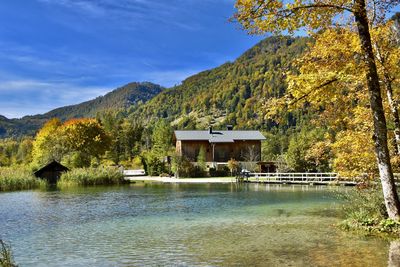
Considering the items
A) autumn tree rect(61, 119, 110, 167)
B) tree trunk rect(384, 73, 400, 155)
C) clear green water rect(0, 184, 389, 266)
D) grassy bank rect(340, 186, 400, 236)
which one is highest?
autumn tree rect(61, 119, 110, 167)

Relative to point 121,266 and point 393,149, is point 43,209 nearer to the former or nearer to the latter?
point 121,266

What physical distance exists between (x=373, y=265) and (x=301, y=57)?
21.6 ft

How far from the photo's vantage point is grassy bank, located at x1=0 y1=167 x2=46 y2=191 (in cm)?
3955

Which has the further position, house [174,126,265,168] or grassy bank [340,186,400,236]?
house [174,126,265,168]

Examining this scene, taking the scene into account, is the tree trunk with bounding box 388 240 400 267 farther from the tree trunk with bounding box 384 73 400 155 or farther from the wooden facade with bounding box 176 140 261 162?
A: the wooden facade with bounding box 176 140 261 162

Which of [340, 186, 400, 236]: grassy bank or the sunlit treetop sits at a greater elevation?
the sunlit treetop

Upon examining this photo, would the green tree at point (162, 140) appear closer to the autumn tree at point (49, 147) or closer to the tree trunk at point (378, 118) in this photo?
the autumn tree at point (49, 147)

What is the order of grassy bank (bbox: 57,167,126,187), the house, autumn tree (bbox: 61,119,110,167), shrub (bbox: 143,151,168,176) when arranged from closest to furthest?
1. grassy bank (bbox: 57,167,126,187)
2. shrub (bbox: 143,151,168,176)
3. autumn tree (bbox: 61,119,110,167)
4. the house

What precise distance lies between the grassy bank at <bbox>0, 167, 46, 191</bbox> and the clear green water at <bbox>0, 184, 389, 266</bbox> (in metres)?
19.4

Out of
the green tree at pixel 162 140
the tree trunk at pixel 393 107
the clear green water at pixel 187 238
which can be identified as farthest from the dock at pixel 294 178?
the green tree at pixel 162 140

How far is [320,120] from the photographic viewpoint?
1543cm

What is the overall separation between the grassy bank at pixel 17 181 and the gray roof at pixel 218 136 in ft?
89.3

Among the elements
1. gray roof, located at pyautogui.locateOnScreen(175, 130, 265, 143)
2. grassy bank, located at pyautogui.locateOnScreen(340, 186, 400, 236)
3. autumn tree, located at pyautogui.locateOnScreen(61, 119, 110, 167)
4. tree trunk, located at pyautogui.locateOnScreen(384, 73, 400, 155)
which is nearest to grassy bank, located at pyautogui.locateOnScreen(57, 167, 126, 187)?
autumn tree, located at pyautogui.locateOnScreen(61, 119, 110, 167)

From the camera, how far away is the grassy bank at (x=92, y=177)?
45000 millimetres
